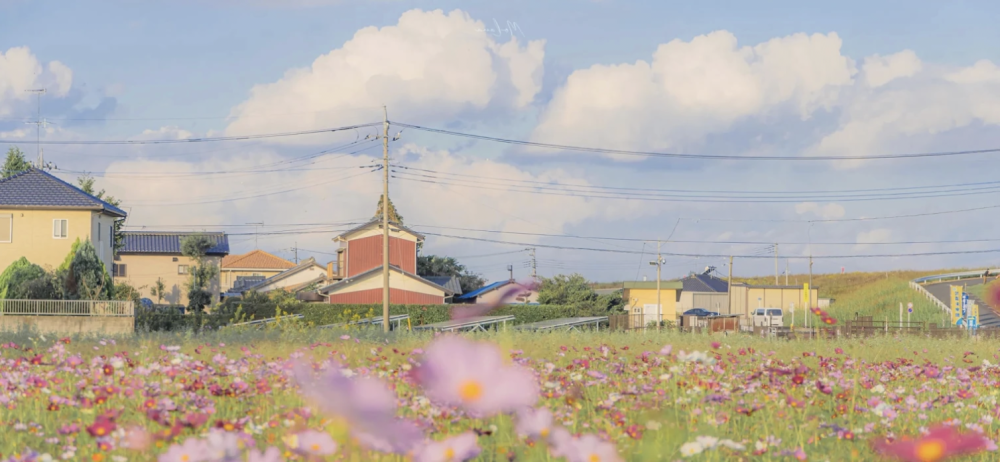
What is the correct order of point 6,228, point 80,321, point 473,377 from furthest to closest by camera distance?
point 6,228 < point 80,321 < point 473,377

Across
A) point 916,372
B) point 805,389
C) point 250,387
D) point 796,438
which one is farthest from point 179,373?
point 916,372

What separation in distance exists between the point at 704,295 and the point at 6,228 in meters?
51.3

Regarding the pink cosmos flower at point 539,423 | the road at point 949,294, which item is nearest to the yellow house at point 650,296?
the road at point 949,294

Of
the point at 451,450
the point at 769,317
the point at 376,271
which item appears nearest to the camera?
the point at 451,450

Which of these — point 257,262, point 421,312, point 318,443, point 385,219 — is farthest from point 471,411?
point 257,262

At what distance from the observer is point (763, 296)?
239 ft

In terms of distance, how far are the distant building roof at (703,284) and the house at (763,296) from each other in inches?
61.7

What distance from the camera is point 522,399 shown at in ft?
4.31

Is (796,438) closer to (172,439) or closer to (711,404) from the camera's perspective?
(711,404)

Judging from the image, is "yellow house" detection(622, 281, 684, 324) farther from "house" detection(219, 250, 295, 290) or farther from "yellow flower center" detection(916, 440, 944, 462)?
"yellow flower center" detection(916, 440, 944, 462)

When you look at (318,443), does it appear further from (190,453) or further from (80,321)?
(80,321)

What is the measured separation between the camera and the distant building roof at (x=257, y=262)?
8662cm

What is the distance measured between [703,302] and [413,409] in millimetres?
70125

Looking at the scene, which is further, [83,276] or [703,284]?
[703,284]
